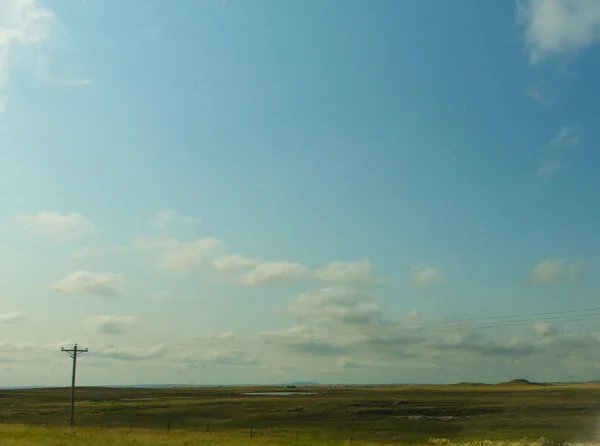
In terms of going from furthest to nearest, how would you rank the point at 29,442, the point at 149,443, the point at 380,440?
the point at 380,440
the point at 149,443
the point at 29,442

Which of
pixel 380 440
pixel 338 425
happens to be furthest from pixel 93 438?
pixel 338 425

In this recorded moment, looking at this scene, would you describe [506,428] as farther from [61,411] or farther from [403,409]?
[61,411]

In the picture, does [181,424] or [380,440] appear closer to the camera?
[380,440]

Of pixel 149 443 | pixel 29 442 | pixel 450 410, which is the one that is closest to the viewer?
pixel 29 442

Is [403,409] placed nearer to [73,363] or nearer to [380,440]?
[380,440]

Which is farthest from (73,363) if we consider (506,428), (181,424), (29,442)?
(506,428)

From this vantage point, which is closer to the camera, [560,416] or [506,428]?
[506,428]

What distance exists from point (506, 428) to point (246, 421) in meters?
43.6

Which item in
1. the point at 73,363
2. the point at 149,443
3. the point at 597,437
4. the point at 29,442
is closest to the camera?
the point at 29,442

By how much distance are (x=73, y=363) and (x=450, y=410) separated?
75385 mm

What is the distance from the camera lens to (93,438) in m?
58.5

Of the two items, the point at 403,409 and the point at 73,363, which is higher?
the point at 73,363

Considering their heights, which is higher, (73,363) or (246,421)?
(73,363)

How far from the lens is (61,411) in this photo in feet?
413
